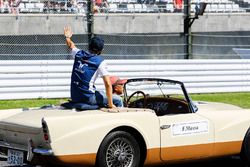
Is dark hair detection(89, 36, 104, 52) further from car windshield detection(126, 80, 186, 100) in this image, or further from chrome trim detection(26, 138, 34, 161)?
chrome trim detection(26, 138, 34, 161)

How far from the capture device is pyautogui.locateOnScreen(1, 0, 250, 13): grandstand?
59.8 ft

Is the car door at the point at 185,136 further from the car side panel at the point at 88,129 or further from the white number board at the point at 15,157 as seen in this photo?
the white number board at the point at 15,157

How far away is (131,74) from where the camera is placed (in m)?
15.0

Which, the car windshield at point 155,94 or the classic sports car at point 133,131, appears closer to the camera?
the classic sports car at point 133,131

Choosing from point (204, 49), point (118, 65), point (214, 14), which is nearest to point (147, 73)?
point (118, 65)

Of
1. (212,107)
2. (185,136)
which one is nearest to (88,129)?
(185,136)

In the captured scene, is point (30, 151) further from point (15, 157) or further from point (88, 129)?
point (88, 129)

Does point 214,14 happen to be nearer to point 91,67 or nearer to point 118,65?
point 118,65

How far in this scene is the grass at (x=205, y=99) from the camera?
43.8ft

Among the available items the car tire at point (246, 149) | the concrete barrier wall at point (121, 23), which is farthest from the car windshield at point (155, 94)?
the concrete barrier wall at point (121, 23)

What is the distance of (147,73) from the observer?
599 inches

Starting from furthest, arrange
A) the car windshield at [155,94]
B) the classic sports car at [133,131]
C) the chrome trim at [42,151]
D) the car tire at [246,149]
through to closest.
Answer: the car tire at [246,149] → the car windshield at [155,94] → the classic sports car at [133,131] → the chrome trim at [42,151]

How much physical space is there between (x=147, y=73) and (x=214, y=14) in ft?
24.0

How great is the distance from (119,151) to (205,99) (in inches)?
330
